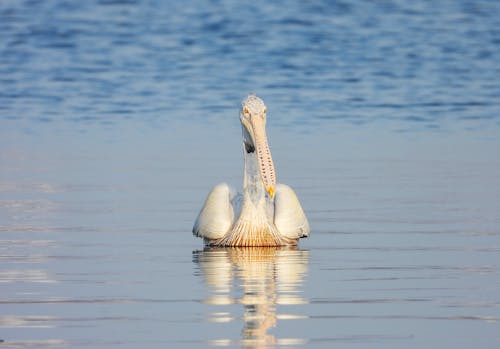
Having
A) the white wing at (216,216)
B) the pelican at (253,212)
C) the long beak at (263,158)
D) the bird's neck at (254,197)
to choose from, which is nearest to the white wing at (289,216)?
the pelican at (253,212)

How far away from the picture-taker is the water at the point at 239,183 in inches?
348

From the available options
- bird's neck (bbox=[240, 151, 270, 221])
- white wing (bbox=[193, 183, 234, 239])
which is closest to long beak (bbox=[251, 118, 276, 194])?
bird's neck (bbox=[240, 151, 270, 221])

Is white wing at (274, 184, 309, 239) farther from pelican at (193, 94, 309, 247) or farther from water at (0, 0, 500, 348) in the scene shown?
water at (0, 0, 500, 348)

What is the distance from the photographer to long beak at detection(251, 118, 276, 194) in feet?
38.7

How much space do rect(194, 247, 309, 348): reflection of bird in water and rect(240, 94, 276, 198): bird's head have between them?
55cm

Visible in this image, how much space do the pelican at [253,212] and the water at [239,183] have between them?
0.55 feet

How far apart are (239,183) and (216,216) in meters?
3.50

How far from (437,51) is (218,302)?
23048mm

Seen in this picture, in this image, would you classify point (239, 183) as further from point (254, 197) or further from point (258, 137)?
point (258, 137)

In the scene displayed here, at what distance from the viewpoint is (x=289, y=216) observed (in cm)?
1238

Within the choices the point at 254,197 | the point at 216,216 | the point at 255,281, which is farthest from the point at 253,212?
the point at 255,281

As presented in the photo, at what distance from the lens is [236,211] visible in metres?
12.6

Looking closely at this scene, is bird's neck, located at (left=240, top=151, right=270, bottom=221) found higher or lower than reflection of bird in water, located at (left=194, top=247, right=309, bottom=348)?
higher

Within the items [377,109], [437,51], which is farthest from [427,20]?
[377,109]
